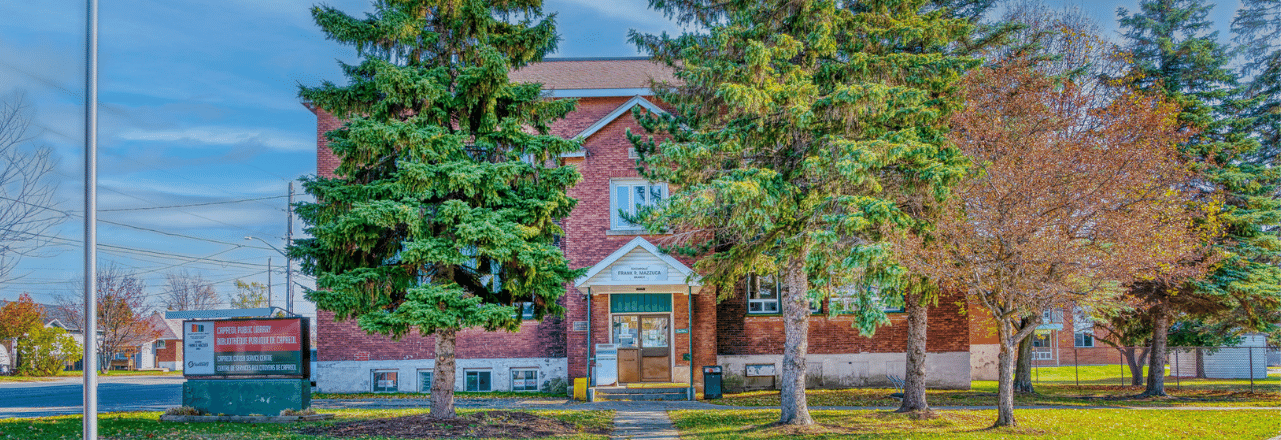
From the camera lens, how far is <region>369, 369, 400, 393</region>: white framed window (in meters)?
23.0

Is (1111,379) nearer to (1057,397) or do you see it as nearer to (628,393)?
(1057,397)

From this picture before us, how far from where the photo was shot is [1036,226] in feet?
44.3

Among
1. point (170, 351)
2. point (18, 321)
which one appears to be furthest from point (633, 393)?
point (170, 351)

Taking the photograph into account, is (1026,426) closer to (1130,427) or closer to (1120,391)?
(1130,427)

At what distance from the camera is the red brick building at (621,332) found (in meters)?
21.0

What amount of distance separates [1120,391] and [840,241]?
16649mm

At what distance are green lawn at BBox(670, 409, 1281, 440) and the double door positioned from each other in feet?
14.2

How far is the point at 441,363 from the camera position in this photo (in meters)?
13.7

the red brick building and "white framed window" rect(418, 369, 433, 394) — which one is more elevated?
the red brick building

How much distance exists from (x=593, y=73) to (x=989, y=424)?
16.8m

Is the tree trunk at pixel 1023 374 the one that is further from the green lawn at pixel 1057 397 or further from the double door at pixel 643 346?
the double door at pixel 643 346

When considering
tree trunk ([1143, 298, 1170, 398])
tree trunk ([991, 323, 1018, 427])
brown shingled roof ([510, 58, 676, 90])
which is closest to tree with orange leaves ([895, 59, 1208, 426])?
tree trunk ([991, 323, 1018, 427])

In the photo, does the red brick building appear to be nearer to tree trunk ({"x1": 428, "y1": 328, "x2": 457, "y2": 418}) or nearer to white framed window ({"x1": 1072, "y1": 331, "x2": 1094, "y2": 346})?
tree trunk ({"x1": 428, "y1": 328, "x2": 457, "y2": 418})

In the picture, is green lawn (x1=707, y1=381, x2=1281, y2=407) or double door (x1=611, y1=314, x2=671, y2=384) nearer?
green lawn (x1=707, y1=381, x2=1281, y2=407)
